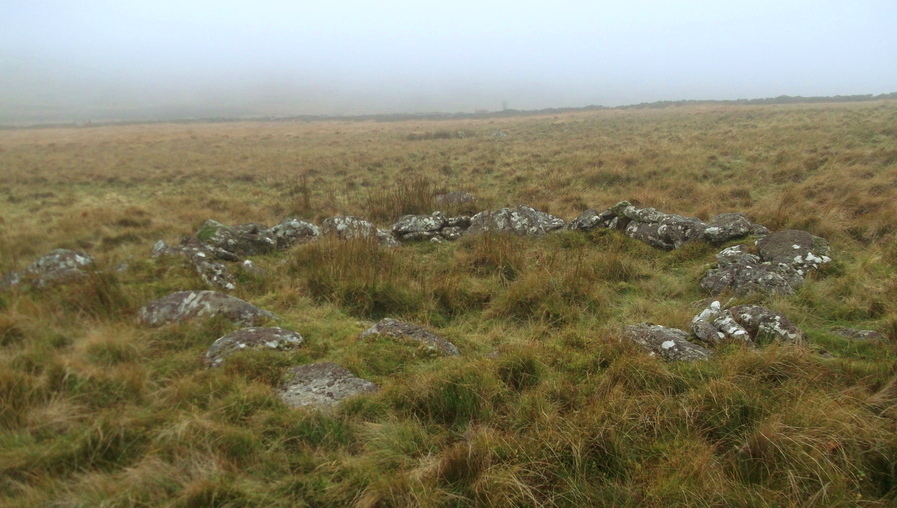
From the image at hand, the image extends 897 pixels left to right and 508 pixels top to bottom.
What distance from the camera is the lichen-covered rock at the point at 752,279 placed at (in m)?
4.76

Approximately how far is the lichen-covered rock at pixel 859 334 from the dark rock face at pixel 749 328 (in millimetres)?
480

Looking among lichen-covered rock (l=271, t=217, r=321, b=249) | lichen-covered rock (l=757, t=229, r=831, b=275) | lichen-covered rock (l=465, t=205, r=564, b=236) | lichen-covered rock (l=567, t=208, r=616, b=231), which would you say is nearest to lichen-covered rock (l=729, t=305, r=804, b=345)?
lichen-covered rock (l=757, t=229, r=831, b=275)

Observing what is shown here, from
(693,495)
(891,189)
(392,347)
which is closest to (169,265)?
(392,347)

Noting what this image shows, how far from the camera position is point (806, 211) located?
24.7ft

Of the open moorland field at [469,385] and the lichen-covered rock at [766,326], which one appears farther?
the lichen-covered rock at [766,326]

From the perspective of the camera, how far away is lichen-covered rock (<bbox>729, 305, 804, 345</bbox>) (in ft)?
11.7

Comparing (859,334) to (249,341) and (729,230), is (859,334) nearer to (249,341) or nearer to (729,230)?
(729,230)

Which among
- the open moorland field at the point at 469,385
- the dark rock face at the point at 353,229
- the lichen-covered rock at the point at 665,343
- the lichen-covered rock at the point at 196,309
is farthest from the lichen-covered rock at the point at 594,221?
the lichen-covered rock at the point at 196,309

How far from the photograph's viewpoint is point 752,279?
16.0 feet

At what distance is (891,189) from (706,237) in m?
4.81

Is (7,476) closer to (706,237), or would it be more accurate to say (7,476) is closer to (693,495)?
(693,495)

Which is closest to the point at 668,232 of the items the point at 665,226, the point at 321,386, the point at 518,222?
the point at 665,226

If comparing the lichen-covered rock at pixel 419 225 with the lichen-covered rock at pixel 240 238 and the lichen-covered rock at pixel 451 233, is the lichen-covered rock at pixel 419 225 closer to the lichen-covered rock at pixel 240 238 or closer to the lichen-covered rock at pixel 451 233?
the lichen-covered rock at pixel 451 233

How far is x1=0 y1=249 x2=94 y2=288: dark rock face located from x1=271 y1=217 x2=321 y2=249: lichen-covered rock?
2.69m
